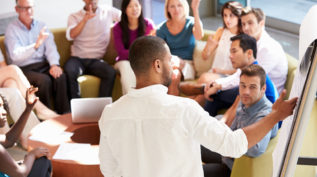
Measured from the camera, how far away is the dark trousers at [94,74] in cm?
520

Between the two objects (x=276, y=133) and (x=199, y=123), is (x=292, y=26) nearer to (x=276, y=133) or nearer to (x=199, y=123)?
(x=276, y=133)

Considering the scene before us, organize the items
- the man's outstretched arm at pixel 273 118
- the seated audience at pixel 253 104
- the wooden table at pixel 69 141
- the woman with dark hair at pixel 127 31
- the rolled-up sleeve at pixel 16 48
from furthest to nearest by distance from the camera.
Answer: the woman with dark hair at pixel 127 31, the rolled-up sleeve at pixel 16 48, the wooden table at pixel 69 141, the seated audience at pixel 253 104, the man's outstretched arm at pixel 273 118

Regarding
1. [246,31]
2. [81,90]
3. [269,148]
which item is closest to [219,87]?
[246,31]

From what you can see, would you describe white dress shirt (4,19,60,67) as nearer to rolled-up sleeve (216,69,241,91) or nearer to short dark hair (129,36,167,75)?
rolled-up sleeve (216,69,241,91)

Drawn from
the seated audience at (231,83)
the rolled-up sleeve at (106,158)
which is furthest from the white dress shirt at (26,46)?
the rolled-up sleeve at (106,158)

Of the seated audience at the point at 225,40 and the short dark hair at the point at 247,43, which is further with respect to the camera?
the seated audience at the point at 225,40

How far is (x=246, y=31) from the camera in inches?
178

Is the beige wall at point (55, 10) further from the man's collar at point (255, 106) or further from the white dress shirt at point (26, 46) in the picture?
the man's collar at point (255, 106)

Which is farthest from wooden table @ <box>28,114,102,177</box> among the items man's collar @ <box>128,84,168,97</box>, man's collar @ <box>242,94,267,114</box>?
man's collar @ <box>128,84,168,97</box>

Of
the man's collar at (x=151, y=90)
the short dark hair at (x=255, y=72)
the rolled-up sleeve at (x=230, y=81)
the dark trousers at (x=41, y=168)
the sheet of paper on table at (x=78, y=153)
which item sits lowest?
the sheet of paper on table at (x=78, y=153)

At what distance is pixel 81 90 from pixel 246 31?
74.4 inches

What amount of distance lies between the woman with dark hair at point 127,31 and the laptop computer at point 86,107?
3.34ft

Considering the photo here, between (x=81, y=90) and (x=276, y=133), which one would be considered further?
(x=81, y=90)

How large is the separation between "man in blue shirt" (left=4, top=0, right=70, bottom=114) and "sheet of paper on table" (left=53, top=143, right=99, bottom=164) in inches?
57.1
